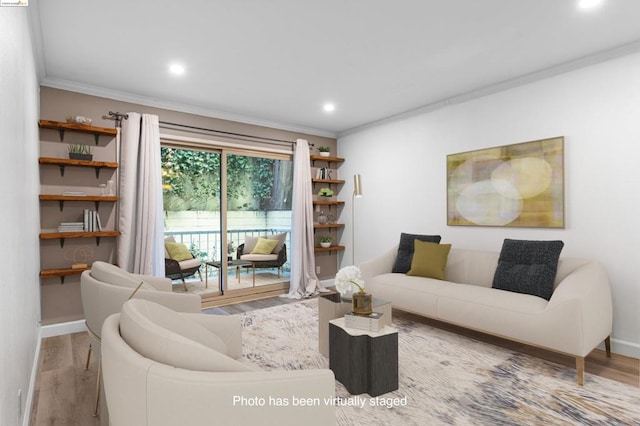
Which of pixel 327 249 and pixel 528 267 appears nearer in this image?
pixel 528 267

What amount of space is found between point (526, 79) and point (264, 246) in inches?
160

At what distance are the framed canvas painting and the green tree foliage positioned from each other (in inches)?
104

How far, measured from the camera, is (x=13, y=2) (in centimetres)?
146

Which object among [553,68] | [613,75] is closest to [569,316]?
[613,75]

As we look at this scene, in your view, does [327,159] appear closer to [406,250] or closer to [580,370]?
[406,250]

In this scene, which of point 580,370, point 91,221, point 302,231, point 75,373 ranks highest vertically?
point 91,221

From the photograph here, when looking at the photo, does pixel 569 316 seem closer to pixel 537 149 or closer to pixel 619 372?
pixel 619 372

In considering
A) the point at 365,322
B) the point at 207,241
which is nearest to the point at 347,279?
the point at 365,322

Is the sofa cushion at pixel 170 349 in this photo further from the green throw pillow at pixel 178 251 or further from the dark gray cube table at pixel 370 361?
the green throw pillow at pixel 178 251

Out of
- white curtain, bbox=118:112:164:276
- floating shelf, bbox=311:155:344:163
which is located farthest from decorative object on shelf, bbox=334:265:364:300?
floating shelf, bbox=311:155:344:163

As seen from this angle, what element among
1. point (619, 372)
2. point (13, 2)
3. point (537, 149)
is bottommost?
point (619, 372)

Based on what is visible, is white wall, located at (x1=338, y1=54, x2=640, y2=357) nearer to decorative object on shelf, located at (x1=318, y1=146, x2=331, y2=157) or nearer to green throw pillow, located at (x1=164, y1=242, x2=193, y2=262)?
decorative object on shelf, located at (x1=318, y1=146, x2=331, y2=157)

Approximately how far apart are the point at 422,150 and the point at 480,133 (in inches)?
32.6

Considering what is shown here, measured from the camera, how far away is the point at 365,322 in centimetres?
242
